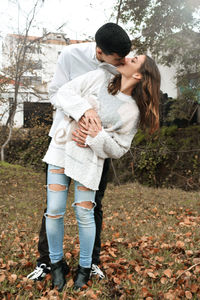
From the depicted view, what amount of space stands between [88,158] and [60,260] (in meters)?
0.80

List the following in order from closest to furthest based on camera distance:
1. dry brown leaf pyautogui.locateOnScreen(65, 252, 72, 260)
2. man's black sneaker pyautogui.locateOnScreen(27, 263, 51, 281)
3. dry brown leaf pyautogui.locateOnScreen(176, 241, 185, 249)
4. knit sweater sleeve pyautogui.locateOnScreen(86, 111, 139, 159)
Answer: knit sweater sleeve pyautogui.locateOnScreen(86, 111, 139, 159)
man's black sneaker pyautogui.locateOnScreen(27, 263, 51, 281)
dry brown leaf pyautogui.locateOnScreen(65, 252, 72, 260)
dry brown leaf pyautogui.locateOnScreen(176, 241, 185, 249)

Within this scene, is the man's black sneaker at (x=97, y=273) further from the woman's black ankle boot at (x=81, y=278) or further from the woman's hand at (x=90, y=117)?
the woman's hand at (x=90, y=117)

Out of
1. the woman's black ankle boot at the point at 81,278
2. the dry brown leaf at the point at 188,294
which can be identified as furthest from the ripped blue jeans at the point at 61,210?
the dry brown leaf at the point at 188,294

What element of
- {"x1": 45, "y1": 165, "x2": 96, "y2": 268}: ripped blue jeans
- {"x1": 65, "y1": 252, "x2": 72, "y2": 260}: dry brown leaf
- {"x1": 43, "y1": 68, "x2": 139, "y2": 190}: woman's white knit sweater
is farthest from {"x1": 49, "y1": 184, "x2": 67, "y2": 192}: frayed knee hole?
{"x1": 65, "y1": 252, "x2": 72, "y2": 260}: dry brown leaf

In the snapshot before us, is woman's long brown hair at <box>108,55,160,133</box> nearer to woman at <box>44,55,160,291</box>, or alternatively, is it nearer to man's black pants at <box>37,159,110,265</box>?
woman at <box>44,55,160,291</box>

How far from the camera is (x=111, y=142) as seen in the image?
7.28 feet

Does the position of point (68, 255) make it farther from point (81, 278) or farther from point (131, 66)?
point (131, 66)

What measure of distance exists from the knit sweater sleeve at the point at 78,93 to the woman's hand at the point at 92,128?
86 millimetres

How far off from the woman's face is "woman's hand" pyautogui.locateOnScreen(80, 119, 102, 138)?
44cm

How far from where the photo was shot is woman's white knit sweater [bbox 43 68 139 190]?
2.21m

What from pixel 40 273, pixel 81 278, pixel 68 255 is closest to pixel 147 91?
pixel 81 278

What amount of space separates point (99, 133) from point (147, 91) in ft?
1.63

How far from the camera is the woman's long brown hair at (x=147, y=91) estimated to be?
7.54ft

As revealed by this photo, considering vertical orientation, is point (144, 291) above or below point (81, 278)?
below
